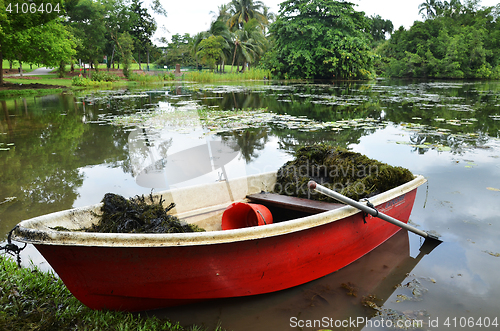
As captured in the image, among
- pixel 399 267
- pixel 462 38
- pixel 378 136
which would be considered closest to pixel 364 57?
pixel 462 38

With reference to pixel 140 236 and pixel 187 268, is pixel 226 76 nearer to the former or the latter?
pixel 187 268

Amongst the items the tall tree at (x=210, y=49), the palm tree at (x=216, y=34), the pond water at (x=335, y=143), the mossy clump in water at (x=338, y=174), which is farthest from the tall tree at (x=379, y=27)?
the mossy clump in water at (x=338, y=174)

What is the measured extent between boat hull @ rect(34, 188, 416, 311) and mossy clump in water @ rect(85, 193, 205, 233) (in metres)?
0.31

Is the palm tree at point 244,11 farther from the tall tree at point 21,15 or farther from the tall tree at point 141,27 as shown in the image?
the tall tree at point 21,15

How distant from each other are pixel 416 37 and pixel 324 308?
45037 mm

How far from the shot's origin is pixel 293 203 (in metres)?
Result: 3.09

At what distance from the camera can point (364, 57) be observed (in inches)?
1194

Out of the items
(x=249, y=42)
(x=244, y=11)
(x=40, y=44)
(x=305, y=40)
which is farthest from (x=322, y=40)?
(x=40, y=44)

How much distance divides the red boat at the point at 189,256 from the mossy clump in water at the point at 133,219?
14cm

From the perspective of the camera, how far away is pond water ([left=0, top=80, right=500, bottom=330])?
249 centimetres

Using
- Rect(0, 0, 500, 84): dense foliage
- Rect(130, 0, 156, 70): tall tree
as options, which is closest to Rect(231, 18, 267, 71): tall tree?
Rect(0, 0, 500, 84): dense foliage

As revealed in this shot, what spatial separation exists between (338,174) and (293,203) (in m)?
0.92

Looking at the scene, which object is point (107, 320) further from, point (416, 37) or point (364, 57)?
point (416, 37)

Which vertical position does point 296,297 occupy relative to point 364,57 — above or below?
below
